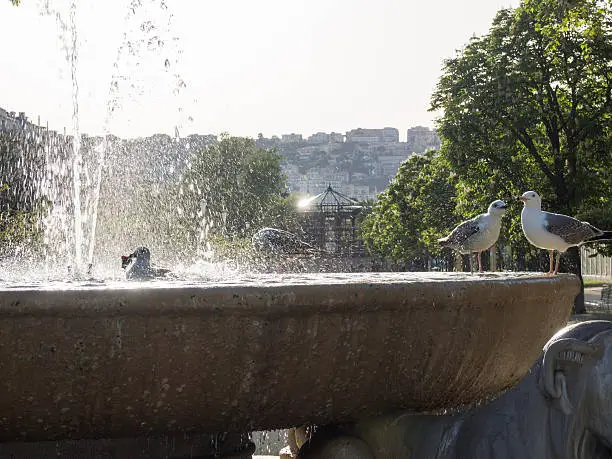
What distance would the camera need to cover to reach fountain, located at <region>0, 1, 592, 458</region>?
2773mm

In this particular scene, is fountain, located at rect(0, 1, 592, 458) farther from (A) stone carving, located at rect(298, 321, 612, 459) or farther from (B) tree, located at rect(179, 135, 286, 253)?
(B) tree, located at rect(179, 135, 286, 253)

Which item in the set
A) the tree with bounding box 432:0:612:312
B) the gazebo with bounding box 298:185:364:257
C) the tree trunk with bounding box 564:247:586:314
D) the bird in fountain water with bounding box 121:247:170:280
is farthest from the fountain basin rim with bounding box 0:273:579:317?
the gazebo with bounding box 298:185:364:257

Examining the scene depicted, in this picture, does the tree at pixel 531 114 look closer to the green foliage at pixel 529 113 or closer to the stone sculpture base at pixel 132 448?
the green foliage at pixel 529 113

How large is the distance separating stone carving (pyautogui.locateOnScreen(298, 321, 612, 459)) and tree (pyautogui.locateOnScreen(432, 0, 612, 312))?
24.0m

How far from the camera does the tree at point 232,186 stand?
58594mm

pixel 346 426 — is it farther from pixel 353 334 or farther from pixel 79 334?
pixel 79 334

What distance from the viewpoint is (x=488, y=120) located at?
2786 centimetres

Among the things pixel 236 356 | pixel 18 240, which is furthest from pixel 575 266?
pixel 236 356

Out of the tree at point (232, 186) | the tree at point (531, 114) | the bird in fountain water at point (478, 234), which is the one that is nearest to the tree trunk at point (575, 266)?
the tree at point (531, 114)

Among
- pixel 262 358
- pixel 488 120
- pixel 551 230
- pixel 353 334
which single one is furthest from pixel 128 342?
pixel 488 120

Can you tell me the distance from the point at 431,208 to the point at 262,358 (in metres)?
40.9

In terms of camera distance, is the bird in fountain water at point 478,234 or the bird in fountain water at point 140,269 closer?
the bird in fountain water at point 140,269

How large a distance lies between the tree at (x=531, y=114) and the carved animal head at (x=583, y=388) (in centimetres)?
2408

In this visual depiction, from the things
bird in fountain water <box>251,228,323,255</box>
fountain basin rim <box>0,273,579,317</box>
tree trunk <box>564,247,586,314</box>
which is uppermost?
bird in fountain water <box>251,228,323,255</box>
